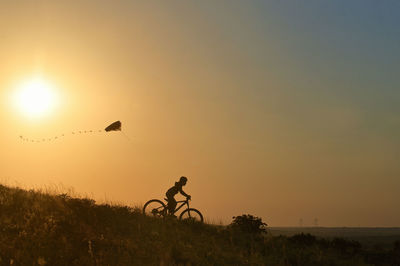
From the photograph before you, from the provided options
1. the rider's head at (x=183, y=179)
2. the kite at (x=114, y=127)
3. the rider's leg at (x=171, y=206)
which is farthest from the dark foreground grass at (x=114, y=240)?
the kite at (x=114, y=127)

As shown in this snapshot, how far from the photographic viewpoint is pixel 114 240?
16.7 metres

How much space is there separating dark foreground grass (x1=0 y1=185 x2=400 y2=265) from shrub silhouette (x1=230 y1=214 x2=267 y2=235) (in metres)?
2.35

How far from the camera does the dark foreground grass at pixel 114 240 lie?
49.1 feet

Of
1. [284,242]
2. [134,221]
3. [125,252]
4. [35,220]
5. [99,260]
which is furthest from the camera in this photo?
[284,242]

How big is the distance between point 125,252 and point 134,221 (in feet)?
15.3

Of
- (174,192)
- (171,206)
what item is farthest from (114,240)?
(174,192)

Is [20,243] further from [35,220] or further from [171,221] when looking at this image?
[171,221]

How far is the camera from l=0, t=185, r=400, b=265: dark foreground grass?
590 inches

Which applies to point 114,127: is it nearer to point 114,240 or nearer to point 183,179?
point 183,179

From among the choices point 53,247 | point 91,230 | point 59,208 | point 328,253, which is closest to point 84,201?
point 59,208

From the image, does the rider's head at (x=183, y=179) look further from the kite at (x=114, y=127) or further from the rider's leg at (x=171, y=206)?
the kite at (x=114, y=127)

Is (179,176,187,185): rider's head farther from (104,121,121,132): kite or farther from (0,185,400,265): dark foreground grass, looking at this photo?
(104,121,121,132): kite

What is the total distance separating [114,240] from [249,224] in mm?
12299

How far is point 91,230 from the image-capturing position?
17.4 m
